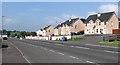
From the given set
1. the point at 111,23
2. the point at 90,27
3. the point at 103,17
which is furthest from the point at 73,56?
the point at 90,27

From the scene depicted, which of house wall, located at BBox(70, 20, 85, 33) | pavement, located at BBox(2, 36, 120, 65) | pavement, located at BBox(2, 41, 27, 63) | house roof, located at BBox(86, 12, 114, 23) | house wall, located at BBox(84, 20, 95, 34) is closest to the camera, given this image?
pavement, located at BBox(2, 36, 120, 65)

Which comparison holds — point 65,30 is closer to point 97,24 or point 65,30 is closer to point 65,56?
point 97,24

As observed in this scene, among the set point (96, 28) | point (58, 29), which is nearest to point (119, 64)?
point (96, 28)

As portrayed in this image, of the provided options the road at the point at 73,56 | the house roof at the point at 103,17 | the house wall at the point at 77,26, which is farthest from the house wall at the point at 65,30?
the road at the point at 73,56

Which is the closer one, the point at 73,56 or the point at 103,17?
the point at 73,56

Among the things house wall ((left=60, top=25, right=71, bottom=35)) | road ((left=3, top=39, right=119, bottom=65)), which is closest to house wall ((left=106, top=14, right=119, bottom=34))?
house wall ((left=60, top=25, right=71, bottom=35))

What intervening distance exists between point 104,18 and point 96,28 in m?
6.74

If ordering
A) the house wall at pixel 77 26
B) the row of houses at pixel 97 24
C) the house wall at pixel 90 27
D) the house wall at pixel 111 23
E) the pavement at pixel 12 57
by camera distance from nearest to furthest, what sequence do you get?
1. the pavement at pixel 12 57
2. the house wall at pixel 111 23
3. the row of houses at pixel 97 24
4. the house wall at pixel 90 27
5. the house wall at pixel 77 26

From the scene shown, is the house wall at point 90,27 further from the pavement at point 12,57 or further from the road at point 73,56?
the pavement at point 12,57

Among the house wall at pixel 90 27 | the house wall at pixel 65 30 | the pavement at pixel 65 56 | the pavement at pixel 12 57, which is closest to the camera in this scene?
the pavement at pixel 65 56

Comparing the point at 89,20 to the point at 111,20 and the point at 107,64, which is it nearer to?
→ the point at 111,20

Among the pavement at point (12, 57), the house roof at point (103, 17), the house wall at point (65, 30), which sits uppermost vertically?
the house roof at point (103, 17)

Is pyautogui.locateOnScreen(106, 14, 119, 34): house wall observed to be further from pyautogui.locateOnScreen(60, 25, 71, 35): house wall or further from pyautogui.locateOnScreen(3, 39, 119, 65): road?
pyautogui.locateOnScreen(3, 39, 119, 65): road

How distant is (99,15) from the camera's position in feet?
383
